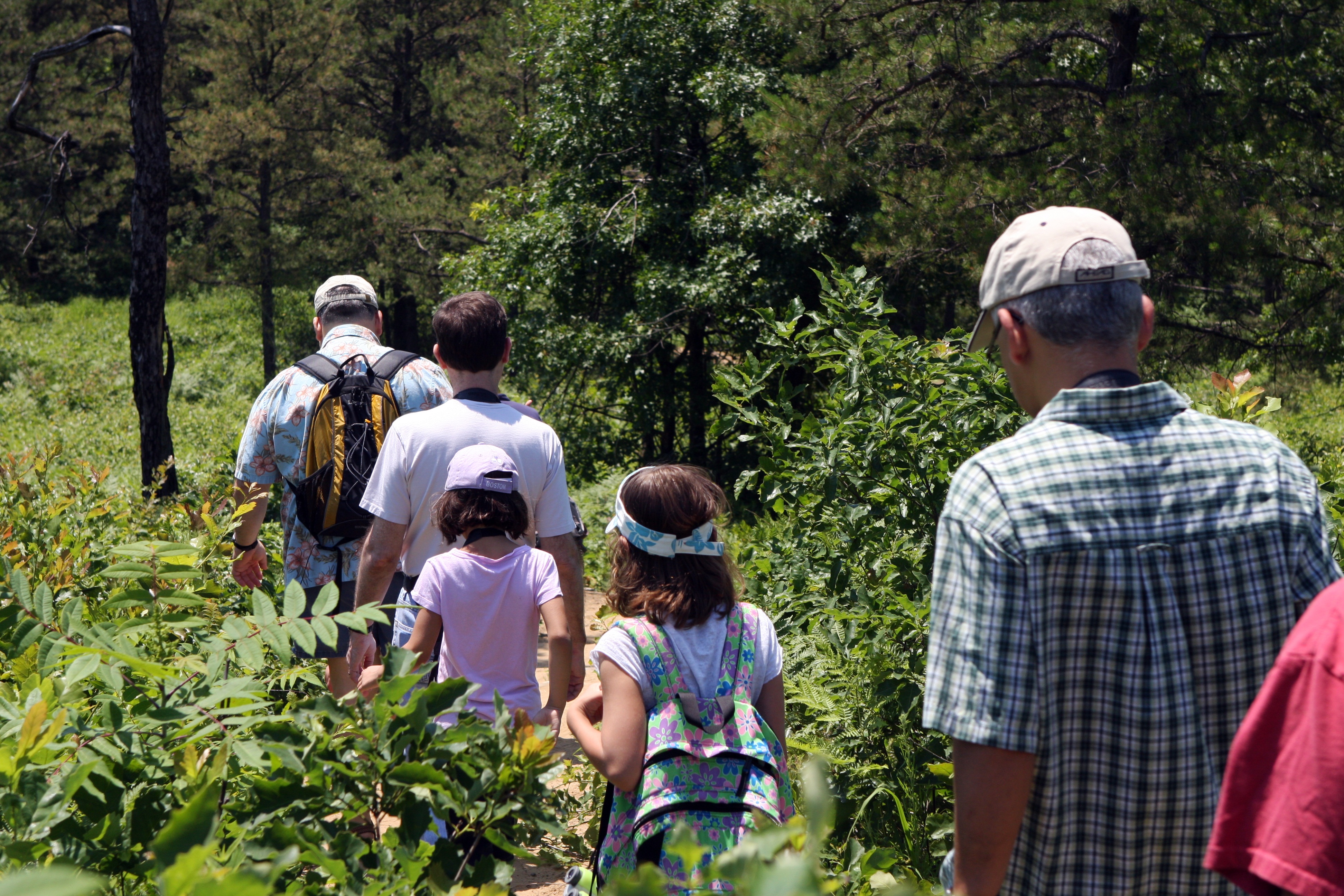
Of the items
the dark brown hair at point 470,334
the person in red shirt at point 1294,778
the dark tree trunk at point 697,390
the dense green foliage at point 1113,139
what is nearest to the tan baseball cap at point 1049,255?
the person in red shirt at point 1294,778

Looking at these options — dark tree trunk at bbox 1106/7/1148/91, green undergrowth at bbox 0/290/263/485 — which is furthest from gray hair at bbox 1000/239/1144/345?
green undergrowth at bbox 0/290/263/485

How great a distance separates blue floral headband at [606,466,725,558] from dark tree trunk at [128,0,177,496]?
6580 mm

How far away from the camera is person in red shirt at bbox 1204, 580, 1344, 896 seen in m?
0.97

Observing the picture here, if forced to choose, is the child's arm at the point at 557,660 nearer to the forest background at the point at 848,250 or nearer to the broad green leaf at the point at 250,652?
the forest background at the point at 848,250

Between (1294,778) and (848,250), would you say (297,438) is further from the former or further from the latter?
(848,250)

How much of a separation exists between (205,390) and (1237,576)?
74.6ft

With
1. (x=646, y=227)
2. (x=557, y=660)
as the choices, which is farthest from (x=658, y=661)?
(x=646, y=227)

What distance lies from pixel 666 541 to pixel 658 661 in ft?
0.82

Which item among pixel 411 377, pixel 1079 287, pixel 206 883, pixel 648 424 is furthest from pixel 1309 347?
pixel 206 883

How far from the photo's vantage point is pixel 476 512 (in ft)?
8.91

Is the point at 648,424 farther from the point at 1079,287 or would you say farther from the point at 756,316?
the point at 1079,287

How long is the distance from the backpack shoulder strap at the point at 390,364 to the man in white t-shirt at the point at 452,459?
0.82 ft

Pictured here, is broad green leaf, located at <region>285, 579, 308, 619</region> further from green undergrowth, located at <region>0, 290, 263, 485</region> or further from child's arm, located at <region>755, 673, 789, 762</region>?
green undergrowth, located at <region>0, 290, 263, 485</region>

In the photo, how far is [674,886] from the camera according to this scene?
193cm
